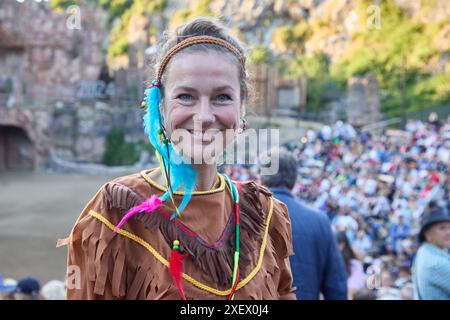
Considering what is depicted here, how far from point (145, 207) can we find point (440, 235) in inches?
81.5

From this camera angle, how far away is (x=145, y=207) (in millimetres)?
1161

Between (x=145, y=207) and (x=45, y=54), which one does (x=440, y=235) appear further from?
(x=45, y=54)

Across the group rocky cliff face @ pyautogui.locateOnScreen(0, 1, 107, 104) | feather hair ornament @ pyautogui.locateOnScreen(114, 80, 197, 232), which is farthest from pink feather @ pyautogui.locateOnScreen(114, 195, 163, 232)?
rocky cliff face @ pyautogui.locateOnScreen(0, 1, 107, 104)

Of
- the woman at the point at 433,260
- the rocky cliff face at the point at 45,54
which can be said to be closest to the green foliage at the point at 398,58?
the rocky cliff face at the point at 45,54

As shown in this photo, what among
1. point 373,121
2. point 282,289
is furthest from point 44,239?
point 373,121

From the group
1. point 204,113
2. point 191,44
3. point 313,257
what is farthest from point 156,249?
point 313,257

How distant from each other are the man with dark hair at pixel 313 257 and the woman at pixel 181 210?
98 cm

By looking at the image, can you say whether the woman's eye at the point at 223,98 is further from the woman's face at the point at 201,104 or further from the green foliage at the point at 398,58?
the green foliage at the point at 398,58

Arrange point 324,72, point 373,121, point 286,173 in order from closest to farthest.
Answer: point 286,173
point 373,121
point 324,72

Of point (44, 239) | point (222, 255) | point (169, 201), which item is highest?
point (169, 201)

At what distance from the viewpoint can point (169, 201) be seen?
1.21 metres

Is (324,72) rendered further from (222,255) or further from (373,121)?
(222,255)

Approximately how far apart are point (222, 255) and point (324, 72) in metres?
22.4

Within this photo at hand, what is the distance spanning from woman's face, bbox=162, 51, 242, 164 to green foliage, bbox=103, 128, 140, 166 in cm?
Answer: 2150
